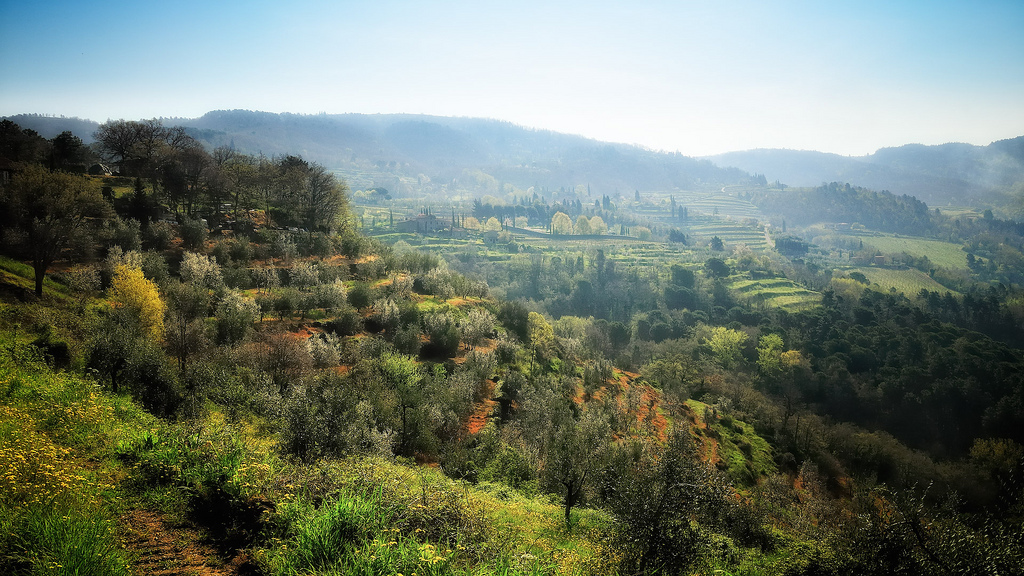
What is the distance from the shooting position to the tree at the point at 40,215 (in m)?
29.3

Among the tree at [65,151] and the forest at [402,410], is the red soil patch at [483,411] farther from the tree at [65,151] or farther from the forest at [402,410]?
the tree at [65,151]

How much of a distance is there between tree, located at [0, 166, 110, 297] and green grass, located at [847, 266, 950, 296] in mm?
184389

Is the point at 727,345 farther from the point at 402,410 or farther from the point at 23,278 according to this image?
the point at 23,278

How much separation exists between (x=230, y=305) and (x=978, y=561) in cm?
4290

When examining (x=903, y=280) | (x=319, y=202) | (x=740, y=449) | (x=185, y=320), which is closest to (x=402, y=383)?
(x=185, y=320)

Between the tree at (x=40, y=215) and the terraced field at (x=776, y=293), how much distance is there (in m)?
135

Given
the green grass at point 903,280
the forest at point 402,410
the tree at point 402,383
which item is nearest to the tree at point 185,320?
the forest at point 402,410

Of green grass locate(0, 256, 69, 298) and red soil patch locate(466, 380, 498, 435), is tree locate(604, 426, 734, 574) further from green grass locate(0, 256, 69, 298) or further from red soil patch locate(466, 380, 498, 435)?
green grass locate(0, 256, 69, 298)

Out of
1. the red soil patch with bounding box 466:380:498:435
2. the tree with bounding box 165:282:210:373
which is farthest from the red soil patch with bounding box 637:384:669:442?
the tree with bounding box 165:282:210:373

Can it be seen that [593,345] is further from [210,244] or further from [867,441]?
[210,244]

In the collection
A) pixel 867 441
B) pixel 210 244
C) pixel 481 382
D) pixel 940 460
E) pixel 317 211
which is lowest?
pixel 940 460

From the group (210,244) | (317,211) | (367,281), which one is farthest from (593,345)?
(210,244)

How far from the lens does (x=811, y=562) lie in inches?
431

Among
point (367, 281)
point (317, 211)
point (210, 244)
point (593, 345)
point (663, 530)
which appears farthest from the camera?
point (593, 345)
